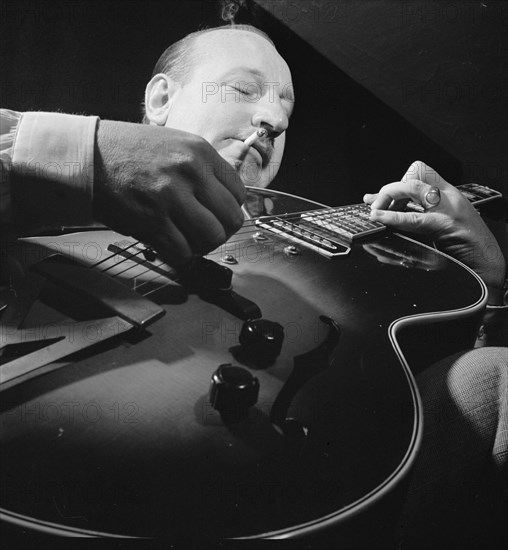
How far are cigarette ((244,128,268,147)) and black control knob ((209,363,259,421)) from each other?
25.7 inches

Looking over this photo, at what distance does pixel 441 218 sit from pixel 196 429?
35.5 inches

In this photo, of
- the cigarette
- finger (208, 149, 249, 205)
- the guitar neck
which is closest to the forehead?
the cigarette

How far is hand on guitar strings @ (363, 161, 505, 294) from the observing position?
1034 millimetres

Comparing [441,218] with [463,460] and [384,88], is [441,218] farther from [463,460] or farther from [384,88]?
[463,460]

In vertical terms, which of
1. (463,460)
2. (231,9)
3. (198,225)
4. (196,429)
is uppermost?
(231,9)

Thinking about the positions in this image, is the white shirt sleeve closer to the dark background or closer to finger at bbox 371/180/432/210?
the dark background

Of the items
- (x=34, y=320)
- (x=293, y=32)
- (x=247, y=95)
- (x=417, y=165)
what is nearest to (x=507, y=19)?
(x=417, y=165)

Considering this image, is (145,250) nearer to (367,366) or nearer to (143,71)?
(367,366)

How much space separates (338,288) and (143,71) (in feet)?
1.96

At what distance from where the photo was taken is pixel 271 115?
991 mm

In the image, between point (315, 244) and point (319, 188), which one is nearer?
point (315, 244)

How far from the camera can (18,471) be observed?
32 cm

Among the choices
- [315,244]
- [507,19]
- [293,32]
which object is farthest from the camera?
[507,19]

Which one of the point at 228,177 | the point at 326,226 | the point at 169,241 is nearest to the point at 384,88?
the point at 326,226
